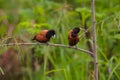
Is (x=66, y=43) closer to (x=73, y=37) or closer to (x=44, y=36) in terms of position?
(x=44, y=36)

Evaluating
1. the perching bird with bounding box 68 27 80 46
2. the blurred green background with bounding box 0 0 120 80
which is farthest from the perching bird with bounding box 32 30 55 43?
the blurred green background with bounding box 0 0 120 80

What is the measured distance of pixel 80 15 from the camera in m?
4.11

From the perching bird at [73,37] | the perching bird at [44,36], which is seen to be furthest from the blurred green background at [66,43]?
the perching bird at [73,37]

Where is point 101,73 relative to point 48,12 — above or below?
below

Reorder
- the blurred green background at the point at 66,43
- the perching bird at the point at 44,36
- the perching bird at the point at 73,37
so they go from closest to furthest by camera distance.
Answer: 1. the perching bird at the point at 73,37
2. the perching bird at the point at 44,36
3. the blurred green background at the point at 66,43

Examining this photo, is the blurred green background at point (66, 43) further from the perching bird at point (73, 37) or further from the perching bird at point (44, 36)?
the perching bird at point (73, 37)

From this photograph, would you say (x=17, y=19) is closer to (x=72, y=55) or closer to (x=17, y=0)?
(x=17, y=0)

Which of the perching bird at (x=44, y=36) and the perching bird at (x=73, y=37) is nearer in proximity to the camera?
the perching bird at (x=73, y=37)

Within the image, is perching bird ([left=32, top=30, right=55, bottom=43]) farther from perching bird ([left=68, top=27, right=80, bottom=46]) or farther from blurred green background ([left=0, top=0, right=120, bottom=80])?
blurred green background ([left=0, top=0, right=120, bottom=80])

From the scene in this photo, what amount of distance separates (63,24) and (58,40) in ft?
0.52

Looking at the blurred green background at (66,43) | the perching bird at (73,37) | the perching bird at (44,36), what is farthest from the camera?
the blurred green background at (66,43)

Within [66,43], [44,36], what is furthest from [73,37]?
[66,43]

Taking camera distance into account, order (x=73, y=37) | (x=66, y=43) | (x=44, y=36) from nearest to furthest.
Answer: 1. (x=73, y=37)
2. (x=44, y=36)
3. (x=66, y=43)

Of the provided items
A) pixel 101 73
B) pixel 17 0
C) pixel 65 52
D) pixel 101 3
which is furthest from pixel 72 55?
pixel 17 0
